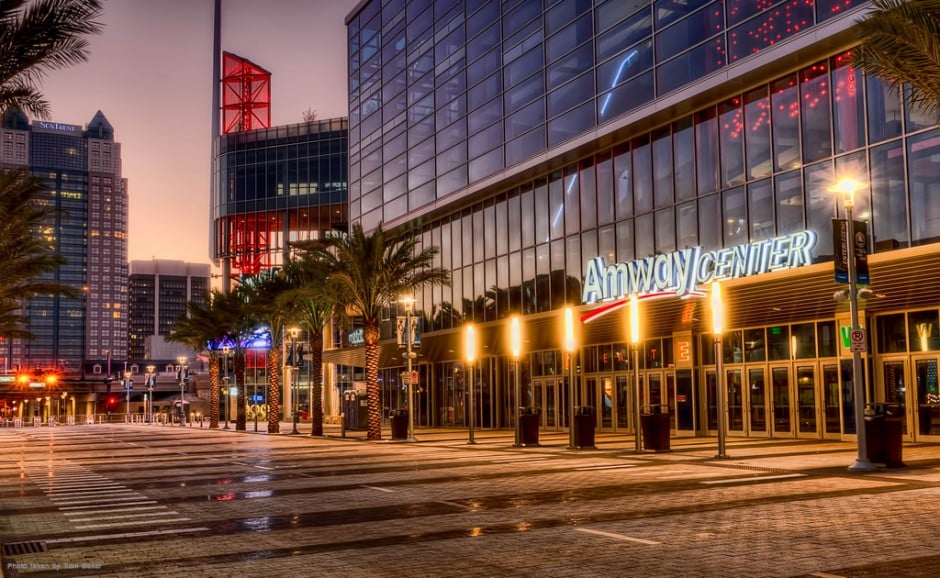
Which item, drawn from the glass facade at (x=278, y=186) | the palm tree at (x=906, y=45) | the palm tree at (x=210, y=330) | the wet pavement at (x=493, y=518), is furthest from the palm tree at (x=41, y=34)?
the glass facade at (x=278, y=186)

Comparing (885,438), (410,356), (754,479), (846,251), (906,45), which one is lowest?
(754,479)

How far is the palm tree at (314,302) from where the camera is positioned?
43.4 meters

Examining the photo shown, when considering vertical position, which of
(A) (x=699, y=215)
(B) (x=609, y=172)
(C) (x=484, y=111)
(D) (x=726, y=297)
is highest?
(C) (x=484, y=111)

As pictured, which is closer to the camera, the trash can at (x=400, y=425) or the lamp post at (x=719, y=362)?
the lamp post at (x=719, y=362)

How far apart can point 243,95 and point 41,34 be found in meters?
98.0

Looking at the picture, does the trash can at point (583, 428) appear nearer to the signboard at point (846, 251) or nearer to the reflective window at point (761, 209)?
the reflective window at point (761, 209)

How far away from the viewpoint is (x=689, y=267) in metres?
33.2

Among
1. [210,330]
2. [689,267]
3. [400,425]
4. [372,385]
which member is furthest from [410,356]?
[210,330]

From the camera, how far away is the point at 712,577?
941 cm

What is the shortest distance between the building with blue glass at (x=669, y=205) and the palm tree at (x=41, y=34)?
1711 centimetres

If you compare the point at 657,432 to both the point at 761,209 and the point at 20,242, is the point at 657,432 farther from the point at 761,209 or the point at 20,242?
the point at 20,242

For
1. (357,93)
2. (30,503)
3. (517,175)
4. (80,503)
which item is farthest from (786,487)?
(357,93)

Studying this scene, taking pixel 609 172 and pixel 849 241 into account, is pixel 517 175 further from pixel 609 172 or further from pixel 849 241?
pixel 849 241

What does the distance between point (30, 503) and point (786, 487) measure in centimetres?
1432
